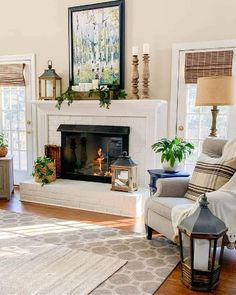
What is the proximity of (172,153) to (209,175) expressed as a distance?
76cm

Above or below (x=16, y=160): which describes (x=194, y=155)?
above

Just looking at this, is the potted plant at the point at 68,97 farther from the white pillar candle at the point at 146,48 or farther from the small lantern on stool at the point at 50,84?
the white pillar candle at the point at 146,48

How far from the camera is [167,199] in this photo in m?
3.14

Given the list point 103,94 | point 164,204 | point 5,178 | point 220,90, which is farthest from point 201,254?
point 5,178

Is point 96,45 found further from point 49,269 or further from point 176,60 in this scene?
point 49,269

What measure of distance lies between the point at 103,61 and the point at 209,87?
1770 mm

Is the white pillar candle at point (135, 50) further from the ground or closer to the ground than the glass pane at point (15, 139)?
further from the ground

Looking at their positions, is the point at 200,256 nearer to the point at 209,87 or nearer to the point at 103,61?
the point at 209,87

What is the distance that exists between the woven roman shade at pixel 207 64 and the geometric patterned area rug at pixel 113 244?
211 cm

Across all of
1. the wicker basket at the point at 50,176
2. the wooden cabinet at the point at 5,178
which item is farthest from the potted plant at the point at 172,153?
the wooden cabinet at the point at 5,178

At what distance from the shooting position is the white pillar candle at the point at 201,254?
2371mm

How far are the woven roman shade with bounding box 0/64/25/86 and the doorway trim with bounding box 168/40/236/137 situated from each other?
7.94ft

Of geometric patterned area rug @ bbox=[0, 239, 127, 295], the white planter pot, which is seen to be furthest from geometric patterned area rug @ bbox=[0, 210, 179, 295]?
the white planter pot

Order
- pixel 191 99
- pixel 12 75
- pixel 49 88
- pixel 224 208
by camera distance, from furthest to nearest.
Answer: pixel 12 75
pixel 49 88
pixel 191 99
pixel 224 208
